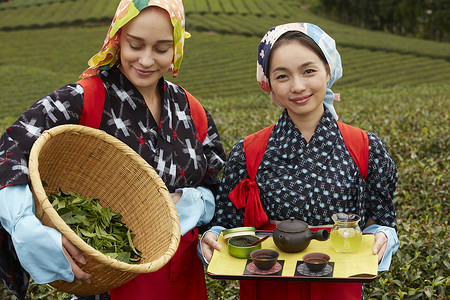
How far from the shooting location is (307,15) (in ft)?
92.6

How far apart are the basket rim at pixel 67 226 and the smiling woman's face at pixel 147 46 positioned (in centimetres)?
25

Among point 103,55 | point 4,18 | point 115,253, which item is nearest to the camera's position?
point 115,253

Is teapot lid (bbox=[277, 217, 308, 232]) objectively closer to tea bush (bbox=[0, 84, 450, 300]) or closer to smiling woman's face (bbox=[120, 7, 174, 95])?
smiling woman's face (bbox=[120, 7, 174, 95])

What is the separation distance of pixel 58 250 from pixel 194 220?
59 cm

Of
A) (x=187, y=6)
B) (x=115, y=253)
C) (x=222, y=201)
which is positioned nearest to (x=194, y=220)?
(x=222, y=201)

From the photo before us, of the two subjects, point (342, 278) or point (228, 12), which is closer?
point (342, 278)

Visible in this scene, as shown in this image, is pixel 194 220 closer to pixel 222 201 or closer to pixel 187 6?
pixel 222 201

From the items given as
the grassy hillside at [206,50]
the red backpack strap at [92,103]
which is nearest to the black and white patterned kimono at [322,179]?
the red backpack strap at [92,103]

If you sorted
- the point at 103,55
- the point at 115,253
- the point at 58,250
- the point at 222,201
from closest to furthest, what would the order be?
1. the point at 58,250
2. the point at 115,253
3. the point at 103,55
4. the point at 222,201

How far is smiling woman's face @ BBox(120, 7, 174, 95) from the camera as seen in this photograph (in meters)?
1.80

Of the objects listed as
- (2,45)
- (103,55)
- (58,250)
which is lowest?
(2,45)

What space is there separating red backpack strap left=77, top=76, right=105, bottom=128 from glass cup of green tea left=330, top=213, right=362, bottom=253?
88 centimetres

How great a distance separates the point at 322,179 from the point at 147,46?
77 centimetres

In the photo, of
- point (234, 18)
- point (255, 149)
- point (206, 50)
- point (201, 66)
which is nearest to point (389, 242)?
point (255, 149)
